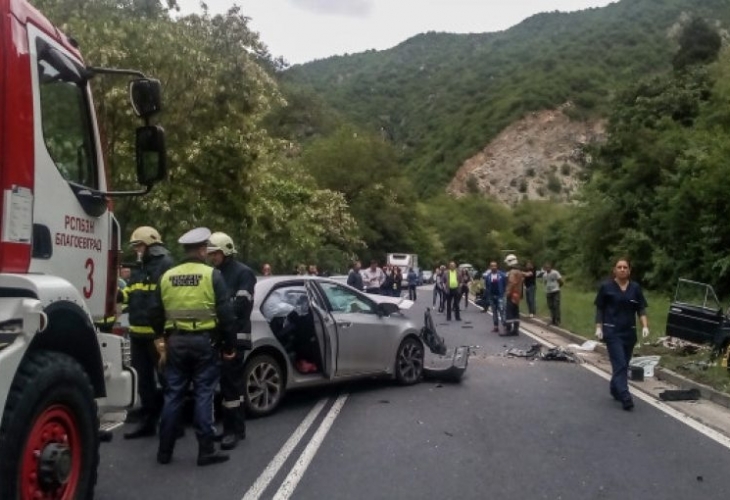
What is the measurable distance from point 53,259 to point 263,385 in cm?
439

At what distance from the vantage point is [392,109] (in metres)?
131

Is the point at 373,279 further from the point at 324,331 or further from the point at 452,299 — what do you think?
the point at 324,331

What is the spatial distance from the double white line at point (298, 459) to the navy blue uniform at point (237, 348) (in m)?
0.50

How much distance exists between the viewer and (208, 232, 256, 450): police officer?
8.14 metres

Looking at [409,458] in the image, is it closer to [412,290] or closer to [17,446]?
[17,446]

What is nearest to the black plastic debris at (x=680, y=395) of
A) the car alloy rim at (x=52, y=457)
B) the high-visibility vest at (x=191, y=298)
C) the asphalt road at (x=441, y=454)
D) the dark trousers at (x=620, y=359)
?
the asphalt road at (x=441, y=454)

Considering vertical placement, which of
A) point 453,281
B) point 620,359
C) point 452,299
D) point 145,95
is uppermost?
point 145,95

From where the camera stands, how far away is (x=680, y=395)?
447 inches

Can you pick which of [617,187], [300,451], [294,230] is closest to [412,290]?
[294,230]

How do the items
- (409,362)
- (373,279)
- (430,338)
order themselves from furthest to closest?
1. (373,279)
2. (430,338)
3. (409,362)

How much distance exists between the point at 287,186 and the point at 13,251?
32675 millimetres

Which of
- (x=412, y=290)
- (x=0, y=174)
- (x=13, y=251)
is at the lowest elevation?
(x=412, y=290)

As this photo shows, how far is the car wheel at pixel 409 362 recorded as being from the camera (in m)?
11.8

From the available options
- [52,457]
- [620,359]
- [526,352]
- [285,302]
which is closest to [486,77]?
[526,352]
